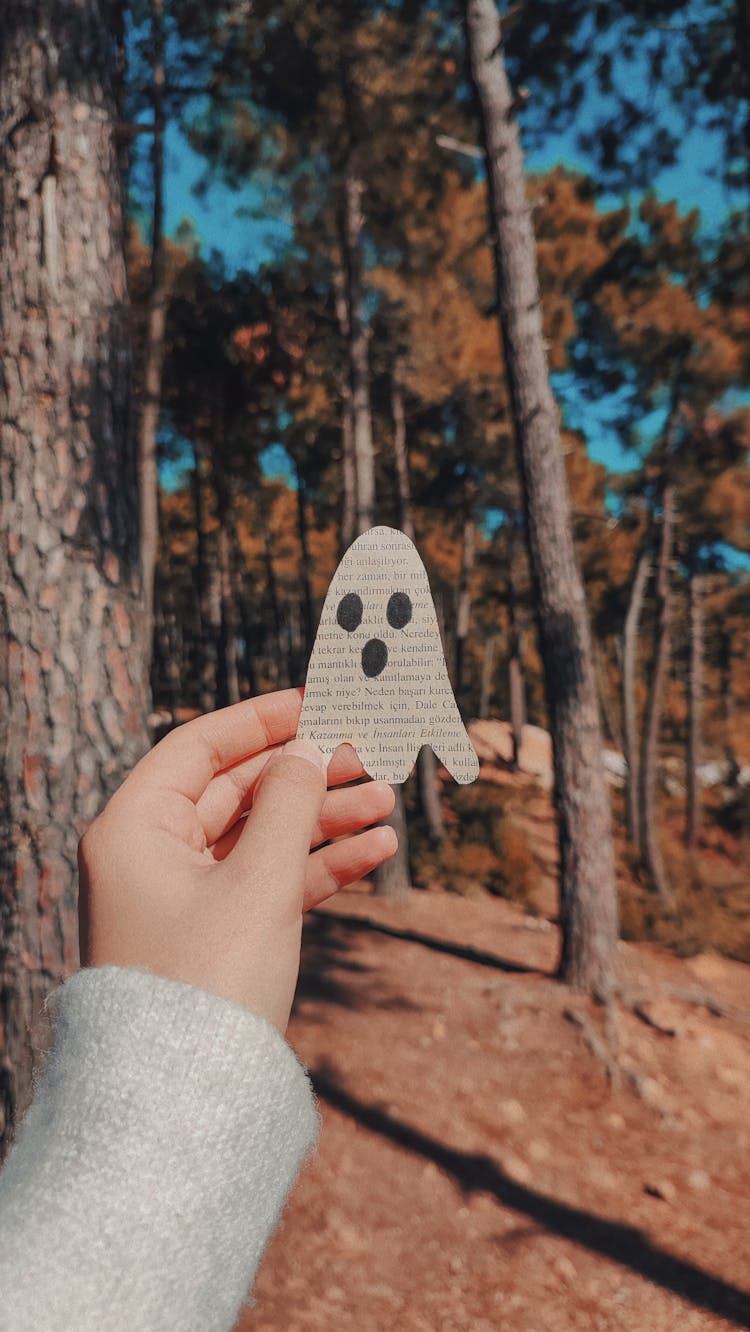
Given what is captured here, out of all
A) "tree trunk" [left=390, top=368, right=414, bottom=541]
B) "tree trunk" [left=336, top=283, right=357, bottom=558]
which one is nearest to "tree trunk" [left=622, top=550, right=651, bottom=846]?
"tree trunk" [left=390, top=368, right=414, bottom=541]

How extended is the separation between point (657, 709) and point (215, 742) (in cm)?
1050

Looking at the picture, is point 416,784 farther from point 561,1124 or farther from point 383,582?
point 383,582

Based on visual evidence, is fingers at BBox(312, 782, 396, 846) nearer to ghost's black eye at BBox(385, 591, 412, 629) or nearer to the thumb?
the thumb

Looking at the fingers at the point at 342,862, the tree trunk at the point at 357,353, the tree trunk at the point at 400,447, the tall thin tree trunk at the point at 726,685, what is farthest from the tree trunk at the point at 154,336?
the tall thin tree trunk at the point at 726,685

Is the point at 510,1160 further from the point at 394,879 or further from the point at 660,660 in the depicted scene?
the point at 660,660

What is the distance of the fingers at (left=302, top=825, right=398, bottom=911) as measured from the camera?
1662mm

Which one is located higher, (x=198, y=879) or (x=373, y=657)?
(x=373, y=657)

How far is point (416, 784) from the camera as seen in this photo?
1158 centimetres

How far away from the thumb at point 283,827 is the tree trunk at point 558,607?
401cm

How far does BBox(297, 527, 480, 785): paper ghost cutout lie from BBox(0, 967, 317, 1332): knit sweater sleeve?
0.90 meters

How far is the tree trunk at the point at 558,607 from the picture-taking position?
5105 mm

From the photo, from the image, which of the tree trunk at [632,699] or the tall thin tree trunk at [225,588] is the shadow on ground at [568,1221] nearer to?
the tree trunk at [632,699]

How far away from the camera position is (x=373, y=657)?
5.96 ft

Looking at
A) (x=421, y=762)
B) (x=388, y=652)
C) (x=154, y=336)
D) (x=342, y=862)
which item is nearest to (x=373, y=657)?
(x=388, y=652)
